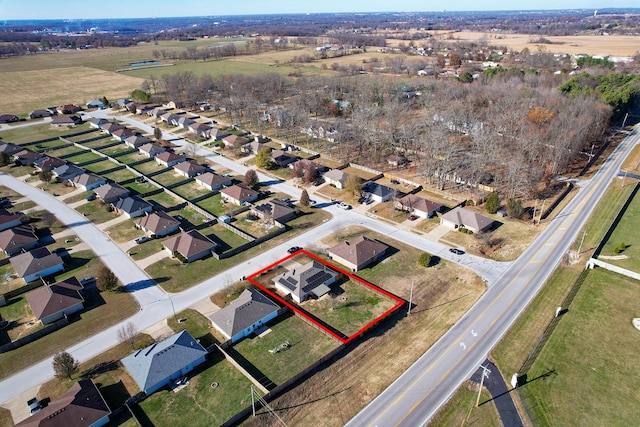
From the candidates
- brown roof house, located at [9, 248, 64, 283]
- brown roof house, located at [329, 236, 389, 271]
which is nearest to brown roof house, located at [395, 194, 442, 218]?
brown roof house, located at [329, 236, 389, 271]

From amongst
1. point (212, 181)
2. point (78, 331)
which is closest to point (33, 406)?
point (78, 331)

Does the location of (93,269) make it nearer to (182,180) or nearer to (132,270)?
(132,270)

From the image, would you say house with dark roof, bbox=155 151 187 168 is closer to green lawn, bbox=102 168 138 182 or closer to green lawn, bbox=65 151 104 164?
green lawn, bbox=102 168 138 182

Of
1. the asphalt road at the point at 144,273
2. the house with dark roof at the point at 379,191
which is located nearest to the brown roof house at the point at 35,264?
the asphalt road at the point at 144,273

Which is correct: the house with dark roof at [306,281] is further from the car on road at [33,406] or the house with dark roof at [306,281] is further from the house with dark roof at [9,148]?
the house with dark roof at [9,148]

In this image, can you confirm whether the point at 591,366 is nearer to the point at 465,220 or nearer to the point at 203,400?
the point at 465,220

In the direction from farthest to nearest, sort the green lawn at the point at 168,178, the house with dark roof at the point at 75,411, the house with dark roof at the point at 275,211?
the green lawn at the point at 168,178 < the house with dark roof at the point at 275,211 < the house with dark roof at the point at 75,411
